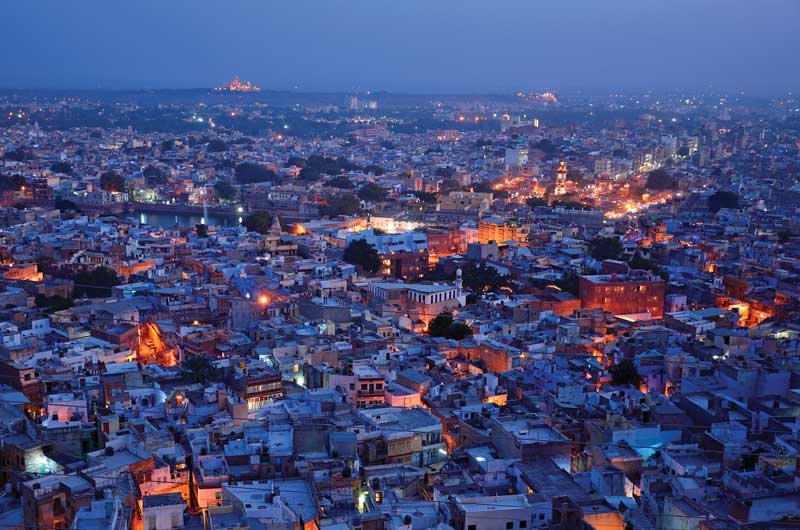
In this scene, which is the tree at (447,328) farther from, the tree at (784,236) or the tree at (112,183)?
the tree at (112,183)

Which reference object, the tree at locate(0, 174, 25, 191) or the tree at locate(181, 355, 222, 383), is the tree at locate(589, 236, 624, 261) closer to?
the tree at locate(181, 355, 222, 383)

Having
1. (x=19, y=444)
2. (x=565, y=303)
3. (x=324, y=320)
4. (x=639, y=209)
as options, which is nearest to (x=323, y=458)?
(x=19, y=444)

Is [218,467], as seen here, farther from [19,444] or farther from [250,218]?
[250,218]

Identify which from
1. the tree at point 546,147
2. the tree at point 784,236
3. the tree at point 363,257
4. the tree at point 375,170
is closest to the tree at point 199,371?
the tree at point 363,257

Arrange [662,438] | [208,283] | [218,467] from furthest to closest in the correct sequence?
Answer: [208,283] < [662,438] < [218,467]

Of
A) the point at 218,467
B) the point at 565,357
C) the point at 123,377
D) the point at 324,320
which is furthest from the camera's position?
the point at 324,320

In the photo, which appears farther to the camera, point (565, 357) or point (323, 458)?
point (565, 357)

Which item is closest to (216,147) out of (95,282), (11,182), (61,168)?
(61,168)

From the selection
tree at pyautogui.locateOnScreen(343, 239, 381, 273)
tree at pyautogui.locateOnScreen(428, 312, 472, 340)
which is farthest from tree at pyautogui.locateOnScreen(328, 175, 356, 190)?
tree at pyautogui.locateOnScreen(428, 312, 472, 340)
